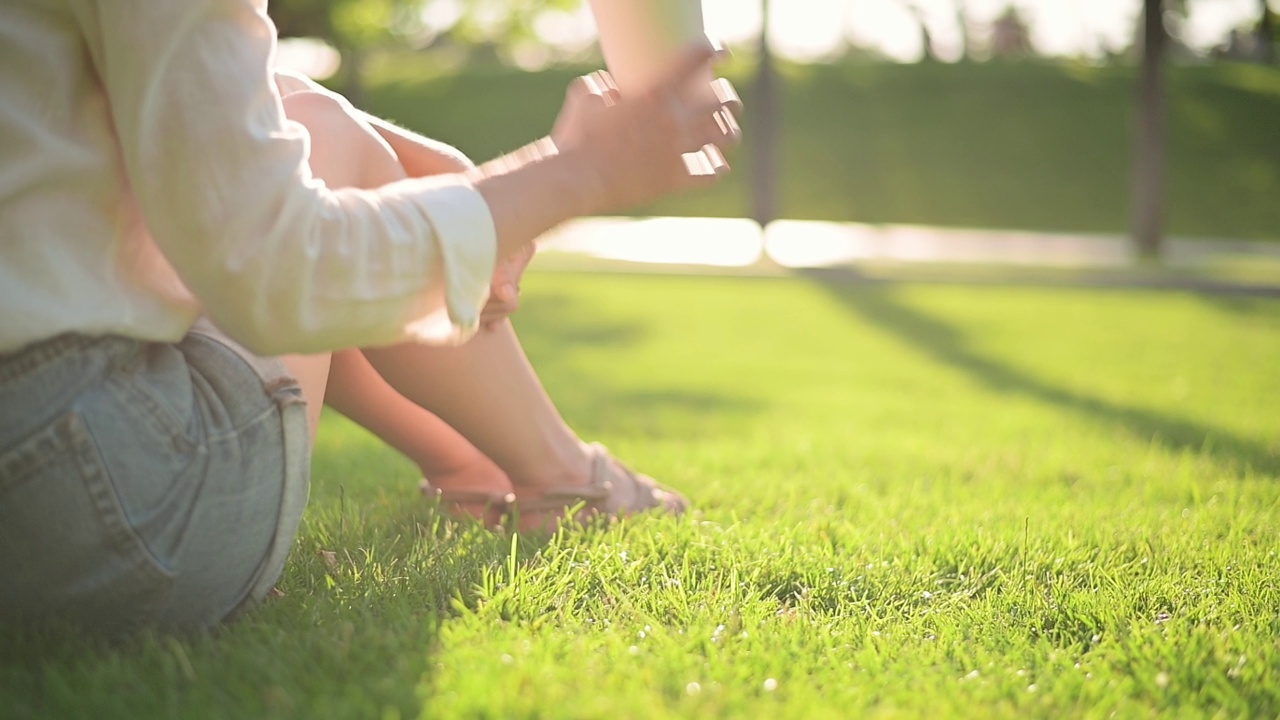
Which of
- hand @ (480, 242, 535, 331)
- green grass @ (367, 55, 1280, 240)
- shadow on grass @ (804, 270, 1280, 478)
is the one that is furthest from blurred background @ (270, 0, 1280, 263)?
hand @ (480, 242, 535, 331)

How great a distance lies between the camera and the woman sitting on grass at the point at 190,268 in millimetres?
1206

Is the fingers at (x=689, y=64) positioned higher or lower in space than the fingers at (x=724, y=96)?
higher

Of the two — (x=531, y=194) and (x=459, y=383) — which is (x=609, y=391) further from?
(x=531, y=194)

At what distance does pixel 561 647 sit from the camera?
5.44 feet

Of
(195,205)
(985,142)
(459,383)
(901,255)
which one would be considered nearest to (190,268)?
(195,205)

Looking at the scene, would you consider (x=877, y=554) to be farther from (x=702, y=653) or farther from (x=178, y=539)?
(x=178, y=539)

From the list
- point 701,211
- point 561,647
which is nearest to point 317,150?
point 561,647

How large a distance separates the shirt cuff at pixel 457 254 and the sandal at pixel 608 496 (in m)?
0.92

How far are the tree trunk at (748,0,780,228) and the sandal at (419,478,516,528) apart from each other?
411 inches

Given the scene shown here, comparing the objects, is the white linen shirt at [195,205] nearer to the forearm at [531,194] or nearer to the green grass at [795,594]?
the forearm at [531,194]

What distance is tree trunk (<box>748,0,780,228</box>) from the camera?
12.4 meters

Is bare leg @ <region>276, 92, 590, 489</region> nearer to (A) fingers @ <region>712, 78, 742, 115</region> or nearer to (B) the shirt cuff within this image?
(B) the shirt cuff

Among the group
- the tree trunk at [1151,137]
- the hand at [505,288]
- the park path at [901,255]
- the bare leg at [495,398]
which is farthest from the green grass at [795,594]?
the tree trunk at [1151,137]

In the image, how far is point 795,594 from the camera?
6.51 ft
